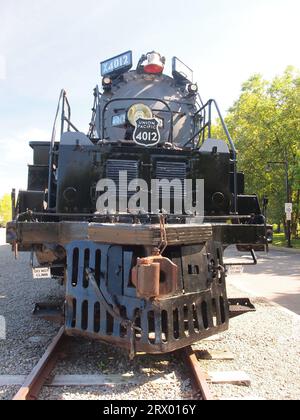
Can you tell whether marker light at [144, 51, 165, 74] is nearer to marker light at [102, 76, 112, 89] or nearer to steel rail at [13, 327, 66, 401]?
marker light at [102, 76, 112, 89]

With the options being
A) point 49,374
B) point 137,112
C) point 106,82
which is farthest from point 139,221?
point 106,82

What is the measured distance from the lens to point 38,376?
381cm

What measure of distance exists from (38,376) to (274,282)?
8.52 metres

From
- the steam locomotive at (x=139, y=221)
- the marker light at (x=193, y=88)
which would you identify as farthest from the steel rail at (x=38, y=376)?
the marker light at (x=193, y=88)

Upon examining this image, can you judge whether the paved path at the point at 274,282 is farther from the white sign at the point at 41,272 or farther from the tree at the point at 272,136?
the tree at the point at 272,136

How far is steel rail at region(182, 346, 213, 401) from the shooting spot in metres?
3.54

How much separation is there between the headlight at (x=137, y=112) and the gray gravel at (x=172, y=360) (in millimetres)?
3421

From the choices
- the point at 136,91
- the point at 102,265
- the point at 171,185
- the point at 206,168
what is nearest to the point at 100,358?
the point at 102,265

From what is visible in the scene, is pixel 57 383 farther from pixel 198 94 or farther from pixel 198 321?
pixel 198 94

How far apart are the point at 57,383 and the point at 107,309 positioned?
0.84m

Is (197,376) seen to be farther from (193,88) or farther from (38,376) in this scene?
(193,88)
